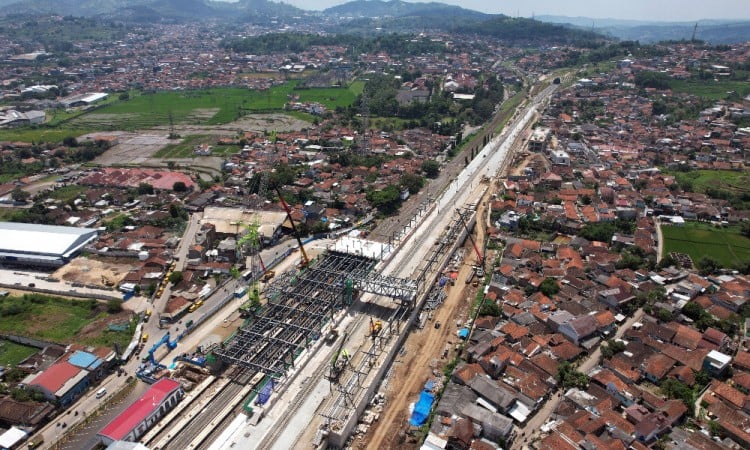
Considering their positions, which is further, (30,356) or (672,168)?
(672,168)

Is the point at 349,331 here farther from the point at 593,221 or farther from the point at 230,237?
the point at 593,221

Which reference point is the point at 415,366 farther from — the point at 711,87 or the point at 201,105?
the point at 711,87

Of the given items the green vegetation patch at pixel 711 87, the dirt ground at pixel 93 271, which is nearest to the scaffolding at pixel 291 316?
the dirt ground at pixel 93 271

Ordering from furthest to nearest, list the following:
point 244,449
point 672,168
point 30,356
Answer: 1. point 672,168
2. point 30,356
3. point 244,449

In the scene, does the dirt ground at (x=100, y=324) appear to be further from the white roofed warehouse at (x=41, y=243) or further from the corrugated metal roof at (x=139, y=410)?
the white roofed warehouse at (x=41, y=243)

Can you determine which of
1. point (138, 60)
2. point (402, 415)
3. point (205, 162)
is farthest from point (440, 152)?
point (138, 60)

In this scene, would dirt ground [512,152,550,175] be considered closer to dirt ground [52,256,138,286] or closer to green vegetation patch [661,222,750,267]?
green vegetation patch [661,222,750,267]

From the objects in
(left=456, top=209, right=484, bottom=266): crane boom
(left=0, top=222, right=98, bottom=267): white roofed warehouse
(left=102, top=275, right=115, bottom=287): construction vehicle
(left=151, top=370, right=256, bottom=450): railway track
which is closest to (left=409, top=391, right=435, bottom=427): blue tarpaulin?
(left=151, top=370, right=256, bottom=450): railway track
